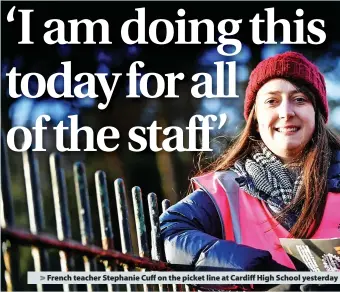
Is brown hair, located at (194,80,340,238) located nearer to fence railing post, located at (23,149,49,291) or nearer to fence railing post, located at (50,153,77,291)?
fence railing post, located at (50,153,77,291)

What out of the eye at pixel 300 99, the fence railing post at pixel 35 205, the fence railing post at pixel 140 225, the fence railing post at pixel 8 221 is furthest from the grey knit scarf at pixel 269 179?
the fence railing post at pixel 8 221

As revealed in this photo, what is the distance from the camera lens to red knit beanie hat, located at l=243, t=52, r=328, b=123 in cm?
489

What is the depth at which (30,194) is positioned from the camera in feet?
14.0

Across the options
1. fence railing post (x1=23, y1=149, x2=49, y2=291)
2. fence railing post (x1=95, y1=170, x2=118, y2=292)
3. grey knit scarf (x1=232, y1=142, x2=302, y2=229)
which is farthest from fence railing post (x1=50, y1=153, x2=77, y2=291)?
grey knit scarf (x1=232, y1=142, x2=302, y2=229)

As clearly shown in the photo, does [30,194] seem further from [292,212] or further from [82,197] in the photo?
[292,212]

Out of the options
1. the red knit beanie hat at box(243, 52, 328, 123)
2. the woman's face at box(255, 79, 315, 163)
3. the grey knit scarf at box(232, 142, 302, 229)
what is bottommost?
the grey knit scarf at box(232, 142, 302, 229)

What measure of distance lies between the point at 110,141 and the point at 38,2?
1032mm

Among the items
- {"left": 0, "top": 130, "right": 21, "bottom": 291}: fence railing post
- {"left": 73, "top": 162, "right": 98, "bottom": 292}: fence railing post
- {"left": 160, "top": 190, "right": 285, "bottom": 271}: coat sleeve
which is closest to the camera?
{"left": 0, "top": 130, "right": 21, "bottom": 291}: fence railing post

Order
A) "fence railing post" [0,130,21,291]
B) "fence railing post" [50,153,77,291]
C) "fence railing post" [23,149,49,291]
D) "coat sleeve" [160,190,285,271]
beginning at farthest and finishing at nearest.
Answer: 1. "coat sleeve" [160,190,285,271]
2. "fence railing post" [50,153,77,291]
3. "fence railing post" [23,149,49,291]
4. "fence railing post" [0,130,21,291]

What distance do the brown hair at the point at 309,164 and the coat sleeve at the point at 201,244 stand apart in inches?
9.6

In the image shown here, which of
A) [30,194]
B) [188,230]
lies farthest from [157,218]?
[30,194]

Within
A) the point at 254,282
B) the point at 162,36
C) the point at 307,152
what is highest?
the point at 162,36

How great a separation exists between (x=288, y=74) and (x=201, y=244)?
1240 mm

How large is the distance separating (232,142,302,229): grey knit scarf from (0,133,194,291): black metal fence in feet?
1.82
